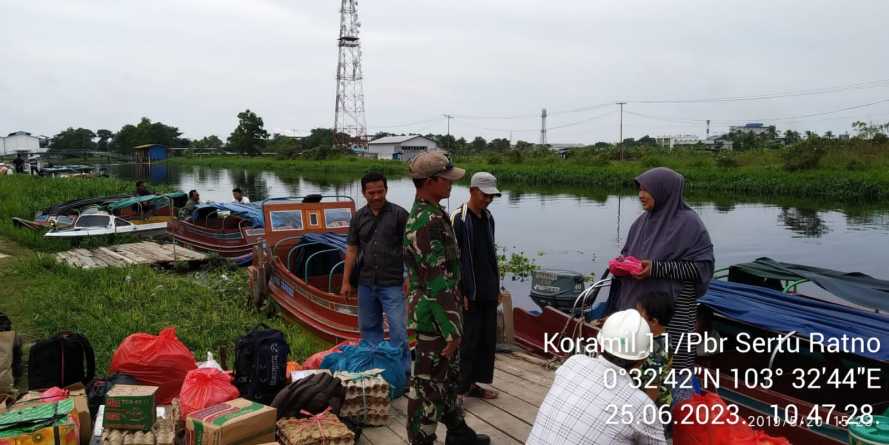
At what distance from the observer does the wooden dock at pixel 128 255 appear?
1273cm

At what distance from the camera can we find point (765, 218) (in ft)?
84.9

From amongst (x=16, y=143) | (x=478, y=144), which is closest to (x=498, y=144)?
(x=478, y=144)

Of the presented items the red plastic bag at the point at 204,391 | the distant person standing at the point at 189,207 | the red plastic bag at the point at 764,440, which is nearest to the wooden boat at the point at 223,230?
the distant person standing at the point at 189,207

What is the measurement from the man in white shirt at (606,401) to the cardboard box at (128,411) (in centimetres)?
240

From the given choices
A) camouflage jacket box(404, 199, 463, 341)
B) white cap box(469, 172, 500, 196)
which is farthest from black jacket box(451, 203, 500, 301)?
camouflage jacket box(404, 199, 463, 341)

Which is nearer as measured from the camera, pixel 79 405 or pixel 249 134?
pixel 79 405

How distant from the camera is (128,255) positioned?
13.6 meters

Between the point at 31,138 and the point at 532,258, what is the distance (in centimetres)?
7339

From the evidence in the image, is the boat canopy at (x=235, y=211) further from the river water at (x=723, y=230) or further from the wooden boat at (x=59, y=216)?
the river water at (x=723, y=230)

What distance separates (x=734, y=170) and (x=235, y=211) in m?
33.4

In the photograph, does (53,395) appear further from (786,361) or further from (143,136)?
(143,136)


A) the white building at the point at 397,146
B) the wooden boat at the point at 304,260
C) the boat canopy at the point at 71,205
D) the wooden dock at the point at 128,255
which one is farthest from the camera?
the white building at the point at 397,146

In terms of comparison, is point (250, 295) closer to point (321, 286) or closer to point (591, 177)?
point (321, 286)

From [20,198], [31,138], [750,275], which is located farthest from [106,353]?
[31,138]
